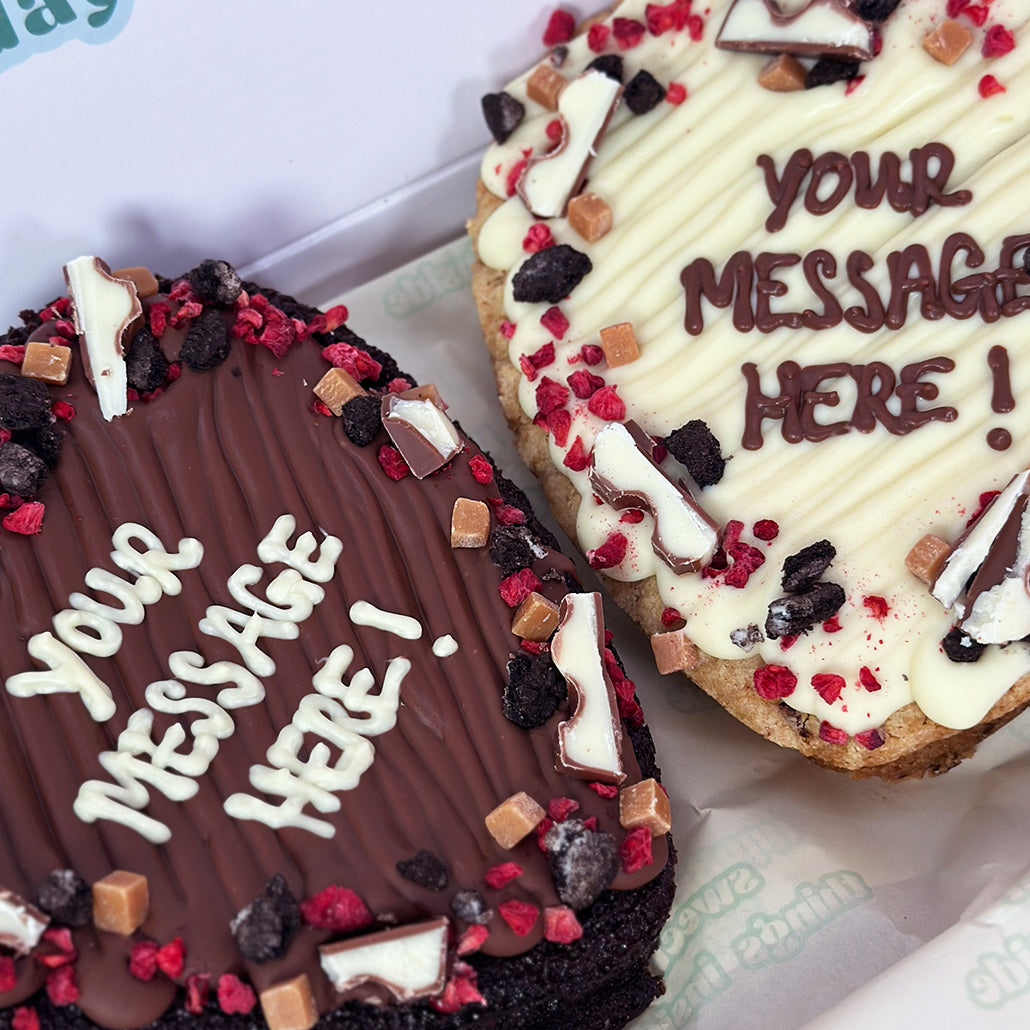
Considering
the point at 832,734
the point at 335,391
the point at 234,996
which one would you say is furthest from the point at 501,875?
the point at 335,391

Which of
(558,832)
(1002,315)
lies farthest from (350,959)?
(1002,315)

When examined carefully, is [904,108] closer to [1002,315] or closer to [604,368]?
[1002,315]

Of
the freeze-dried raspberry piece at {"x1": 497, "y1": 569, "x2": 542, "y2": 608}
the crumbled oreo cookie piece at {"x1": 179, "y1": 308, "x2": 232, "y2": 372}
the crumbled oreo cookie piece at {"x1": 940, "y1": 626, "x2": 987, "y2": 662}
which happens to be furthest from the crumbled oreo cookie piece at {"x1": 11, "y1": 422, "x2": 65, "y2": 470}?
the crumbled oreo cookie piece at {"x1": 940, "y1": 626, "x2": 987, "y2": 662}

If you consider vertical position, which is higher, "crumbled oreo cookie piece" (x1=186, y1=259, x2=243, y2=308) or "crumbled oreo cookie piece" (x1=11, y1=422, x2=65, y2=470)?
"crumbled oreo cookie piece" (x1=186, y1=259, x2=243, y2=308)

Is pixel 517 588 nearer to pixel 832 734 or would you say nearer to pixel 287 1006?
pixel 832 734

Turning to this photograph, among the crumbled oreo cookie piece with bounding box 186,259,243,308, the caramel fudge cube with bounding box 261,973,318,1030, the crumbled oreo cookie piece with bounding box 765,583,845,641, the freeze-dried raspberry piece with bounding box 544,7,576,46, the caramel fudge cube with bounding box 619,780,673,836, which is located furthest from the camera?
the freeze-dried raspberry piece with bounding box 544,7,576,46

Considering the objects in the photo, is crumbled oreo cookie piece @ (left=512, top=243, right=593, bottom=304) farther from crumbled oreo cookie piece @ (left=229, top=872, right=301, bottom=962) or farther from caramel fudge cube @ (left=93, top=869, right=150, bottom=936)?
caramel fudge cube @ (left=93, top=869, right=150, bottom=936)
